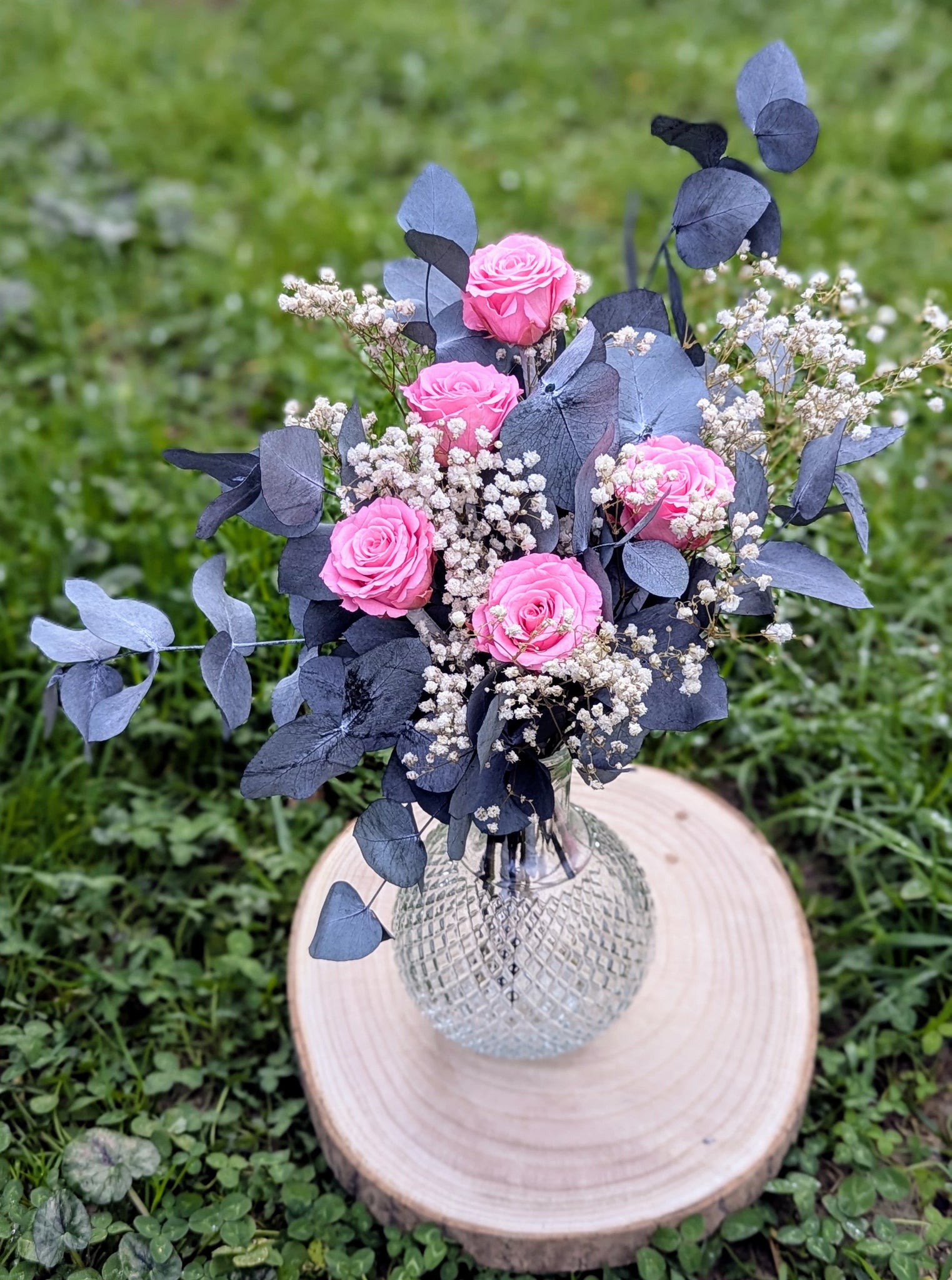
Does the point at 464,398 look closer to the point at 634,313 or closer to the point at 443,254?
the point at 443,254

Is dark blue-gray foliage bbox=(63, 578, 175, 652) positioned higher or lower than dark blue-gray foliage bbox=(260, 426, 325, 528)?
lower

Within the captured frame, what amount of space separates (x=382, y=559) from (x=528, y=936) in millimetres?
711

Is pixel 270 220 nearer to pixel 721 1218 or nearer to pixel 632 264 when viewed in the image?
pixel 632 264

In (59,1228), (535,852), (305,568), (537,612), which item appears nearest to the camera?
(537,612)

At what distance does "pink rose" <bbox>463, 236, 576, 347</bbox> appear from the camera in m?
1.17

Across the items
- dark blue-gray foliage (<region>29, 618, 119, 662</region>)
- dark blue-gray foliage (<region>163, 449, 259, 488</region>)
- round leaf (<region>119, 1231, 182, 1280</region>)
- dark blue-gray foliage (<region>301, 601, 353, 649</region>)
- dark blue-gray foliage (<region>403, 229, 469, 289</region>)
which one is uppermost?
dark blue-gray foliage (<region>403, 229, 469, 289</region>)

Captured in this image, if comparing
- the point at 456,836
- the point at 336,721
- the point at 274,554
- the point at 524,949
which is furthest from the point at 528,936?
the point at 274,554

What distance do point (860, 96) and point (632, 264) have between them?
9.97 feet

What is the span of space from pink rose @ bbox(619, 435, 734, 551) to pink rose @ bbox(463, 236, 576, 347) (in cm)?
18

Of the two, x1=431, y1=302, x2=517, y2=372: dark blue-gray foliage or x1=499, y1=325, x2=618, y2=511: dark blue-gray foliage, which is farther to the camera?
x1=431, y1=302, x2=517, y2=372: dark blue-gray foliage

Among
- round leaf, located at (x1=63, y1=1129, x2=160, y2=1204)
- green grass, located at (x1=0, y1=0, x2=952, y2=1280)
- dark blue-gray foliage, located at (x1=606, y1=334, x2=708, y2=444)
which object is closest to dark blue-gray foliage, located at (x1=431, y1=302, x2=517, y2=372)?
dark blue-gray foliage, located at (x1=606, y1=334, x2=708, y2=444)

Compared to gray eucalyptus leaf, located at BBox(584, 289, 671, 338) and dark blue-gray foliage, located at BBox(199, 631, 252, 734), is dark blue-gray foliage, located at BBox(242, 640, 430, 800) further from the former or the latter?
gray eucalyptus leaf, located at BBox(584, 289, 671, 338)

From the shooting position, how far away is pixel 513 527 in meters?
1.16

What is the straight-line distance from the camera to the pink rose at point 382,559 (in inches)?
42.6
